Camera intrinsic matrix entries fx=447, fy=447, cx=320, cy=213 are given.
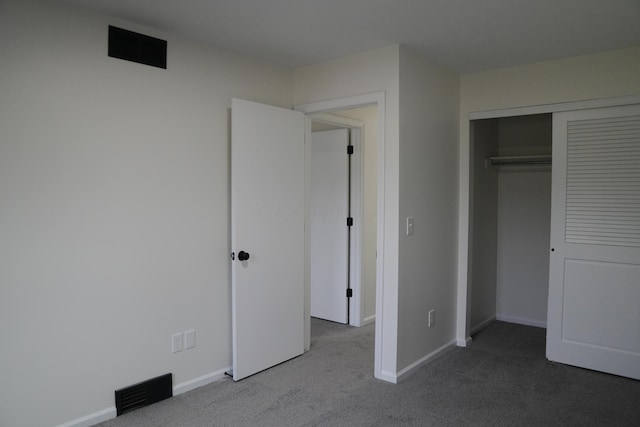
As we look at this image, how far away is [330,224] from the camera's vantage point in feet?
15.6

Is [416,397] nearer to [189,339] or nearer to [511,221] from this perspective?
[189,339]

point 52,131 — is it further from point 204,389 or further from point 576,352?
point 576,352

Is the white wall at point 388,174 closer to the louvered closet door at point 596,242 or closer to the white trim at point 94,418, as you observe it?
the louvered closet door at point 596,242

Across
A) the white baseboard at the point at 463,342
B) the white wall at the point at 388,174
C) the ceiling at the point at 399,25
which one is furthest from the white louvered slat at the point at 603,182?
the white wall at the point at 388,174

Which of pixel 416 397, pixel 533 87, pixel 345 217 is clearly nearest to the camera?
pixel 416 397

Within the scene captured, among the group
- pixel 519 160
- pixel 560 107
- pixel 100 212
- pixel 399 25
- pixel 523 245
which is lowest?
pixel 523 245

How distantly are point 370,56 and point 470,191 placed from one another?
5.01ft

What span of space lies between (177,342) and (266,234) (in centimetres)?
99

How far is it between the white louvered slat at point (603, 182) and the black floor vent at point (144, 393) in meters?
3.21

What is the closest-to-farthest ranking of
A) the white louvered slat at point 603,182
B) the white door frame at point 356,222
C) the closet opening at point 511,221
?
the white louvered slat at point 603,182 < the closet opening at point 511,221 < the white door frame at point 356,222

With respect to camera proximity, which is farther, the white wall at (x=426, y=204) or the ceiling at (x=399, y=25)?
the white wall at (x=426, y=204)

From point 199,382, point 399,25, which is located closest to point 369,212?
point 399,25

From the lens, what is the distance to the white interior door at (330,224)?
4668 mm

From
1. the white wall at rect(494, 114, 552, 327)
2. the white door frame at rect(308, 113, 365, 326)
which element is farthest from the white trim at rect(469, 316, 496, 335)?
the white door frame at rect(308, 113, 365, 326)
